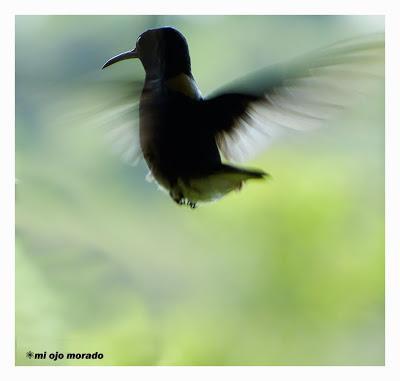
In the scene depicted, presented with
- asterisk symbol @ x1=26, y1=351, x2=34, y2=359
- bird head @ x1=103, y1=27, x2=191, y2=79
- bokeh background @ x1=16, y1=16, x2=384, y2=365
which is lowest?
asterisk symbol @ x1=26, y1=351, x2=34, y2=359

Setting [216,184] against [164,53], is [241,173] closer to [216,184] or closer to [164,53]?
[216,184]

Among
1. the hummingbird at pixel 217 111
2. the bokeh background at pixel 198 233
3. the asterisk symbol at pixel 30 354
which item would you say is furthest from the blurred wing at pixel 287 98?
the asterisk symbol at pixel 30 354

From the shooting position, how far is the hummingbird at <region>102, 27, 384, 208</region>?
856mm

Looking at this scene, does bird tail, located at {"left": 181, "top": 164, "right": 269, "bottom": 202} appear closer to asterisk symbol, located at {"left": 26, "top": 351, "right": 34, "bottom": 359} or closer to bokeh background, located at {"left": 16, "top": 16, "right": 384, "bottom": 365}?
bokeh background, located at {"left": 16, "top": 16, "right": 384, "bottom": 365}

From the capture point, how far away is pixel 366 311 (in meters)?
1.21

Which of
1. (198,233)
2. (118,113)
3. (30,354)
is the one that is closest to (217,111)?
(118,113)

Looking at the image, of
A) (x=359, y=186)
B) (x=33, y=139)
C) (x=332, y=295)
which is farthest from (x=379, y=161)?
(x=33, y=139)

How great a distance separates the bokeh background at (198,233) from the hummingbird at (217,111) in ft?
0.70

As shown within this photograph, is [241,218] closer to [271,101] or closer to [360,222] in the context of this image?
[360,222]

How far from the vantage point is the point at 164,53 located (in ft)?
3.18

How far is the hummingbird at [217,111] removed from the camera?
856 millimetres

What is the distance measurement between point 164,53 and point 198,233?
0.42 meters

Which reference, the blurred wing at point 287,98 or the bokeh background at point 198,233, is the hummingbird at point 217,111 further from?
the bokeh background at point 198,233

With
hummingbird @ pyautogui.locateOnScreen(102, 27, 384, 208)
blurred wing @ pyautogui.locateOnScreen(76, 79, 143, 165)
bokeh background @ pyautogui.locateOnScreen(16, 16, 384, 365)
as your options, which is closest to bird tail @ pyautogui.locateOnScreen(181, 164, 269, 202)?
hummingbird @ pyautogui.locateOnScreen(102, 27, 384, 208)
